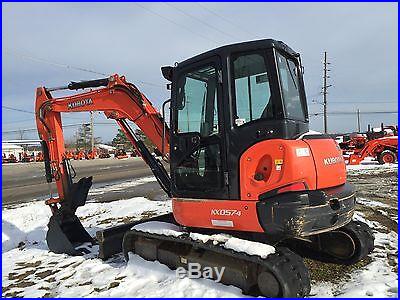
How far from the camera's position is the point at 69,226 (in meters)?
6.71

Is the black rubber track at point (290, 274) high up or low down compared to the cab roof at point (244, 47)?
down

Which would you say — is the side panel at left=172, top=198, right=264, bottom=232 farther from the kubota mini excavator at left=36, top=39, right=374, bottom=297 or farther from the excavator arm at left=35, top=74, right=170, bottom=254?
the excavator arm at left=35, top=74, right=170, bottom=254

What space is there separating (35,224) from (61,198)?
219 centimetres

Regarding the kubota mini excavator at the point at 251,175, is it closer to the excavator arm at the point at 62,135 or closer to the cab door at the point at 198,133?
the cab door at the point at 198,133

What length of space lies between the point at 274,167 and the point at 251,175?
302mm

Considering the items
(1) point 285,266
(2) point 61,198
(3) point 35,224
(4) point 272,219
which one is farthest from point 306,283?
(3) point 35,224

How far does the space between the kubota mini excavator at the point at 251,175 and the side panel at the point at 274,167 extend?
0.5 inches

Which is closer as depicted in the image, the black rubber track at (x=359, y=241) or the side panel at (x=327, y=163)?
the side panel at (x=327, y=163)

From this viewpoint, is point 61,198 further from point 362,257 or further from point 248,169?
point 362,257

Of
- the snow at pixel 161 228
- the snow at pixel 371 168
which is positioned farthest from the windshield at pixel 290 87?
the snow at pixel 371 168

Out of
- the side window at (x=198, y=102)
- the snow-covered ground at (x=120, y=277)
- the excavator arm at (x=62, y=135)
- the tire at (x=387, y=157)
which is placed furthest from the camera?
the tire at (x=387, y=157)

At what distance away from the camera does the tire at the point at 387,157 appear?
1914 centimetres

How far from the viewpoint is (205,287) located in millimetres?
4375

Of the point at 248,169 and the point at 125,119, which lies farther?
the point at 125,119
